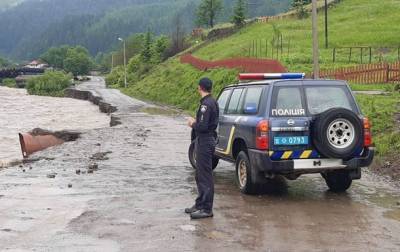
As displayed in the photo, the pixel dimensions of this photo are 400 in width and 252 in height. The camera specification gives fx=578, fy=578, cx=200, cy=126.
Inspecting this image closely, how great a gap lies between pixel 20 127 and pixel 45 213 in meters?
27.9

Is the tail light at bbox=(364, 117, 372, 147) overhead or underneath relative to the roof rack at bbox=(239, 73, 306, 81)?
underneath

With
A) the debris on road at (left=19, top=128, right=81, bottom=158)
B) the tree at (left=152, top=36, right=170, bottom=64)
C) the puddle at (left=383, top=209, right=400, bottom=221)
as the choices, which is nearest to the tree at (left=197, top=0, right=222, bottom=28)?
the tree at (left=152, top=36, right=170, bottom=64)

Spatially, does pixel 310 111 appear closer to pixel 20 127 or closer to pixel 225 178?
pixel 225 178

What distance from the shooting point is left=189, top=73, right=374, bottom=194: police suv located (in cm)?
910

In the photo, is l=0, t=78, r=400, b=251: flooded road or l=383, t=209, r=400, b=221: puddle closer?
l=0, t=78, r=400, b=251: flooded road

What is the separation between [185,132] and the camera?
23.0 metres

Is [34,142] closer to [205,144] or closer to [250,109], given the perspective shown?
[250,109]

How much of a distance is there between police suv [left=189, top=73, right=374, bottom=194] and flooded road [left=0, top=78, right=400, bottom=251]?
0.61 metres

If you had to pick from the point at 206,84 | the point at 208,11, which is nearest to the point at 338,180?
the point at 206,84

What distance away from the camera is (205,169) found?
26.8 ft

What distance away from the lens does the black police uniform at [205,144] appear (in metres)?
7.98

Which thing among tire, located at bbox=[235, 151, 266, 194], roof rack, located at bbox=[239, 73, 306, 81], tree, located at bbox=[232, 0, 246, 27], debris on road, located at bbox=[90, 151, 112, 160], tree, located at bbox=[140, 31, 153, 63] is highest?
tree, located at bbox=[232, 0, 246, 27]

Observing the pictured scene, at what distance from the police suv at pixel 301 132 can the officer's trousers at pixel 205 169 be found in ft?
4.25

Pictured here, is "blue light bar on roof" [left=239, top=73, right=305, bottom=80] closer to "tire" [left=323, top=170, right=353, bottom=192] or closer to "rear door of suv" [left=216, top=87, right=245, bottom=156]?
"rear door of suv" [left=216, top=87, right=245, bottom=156]
